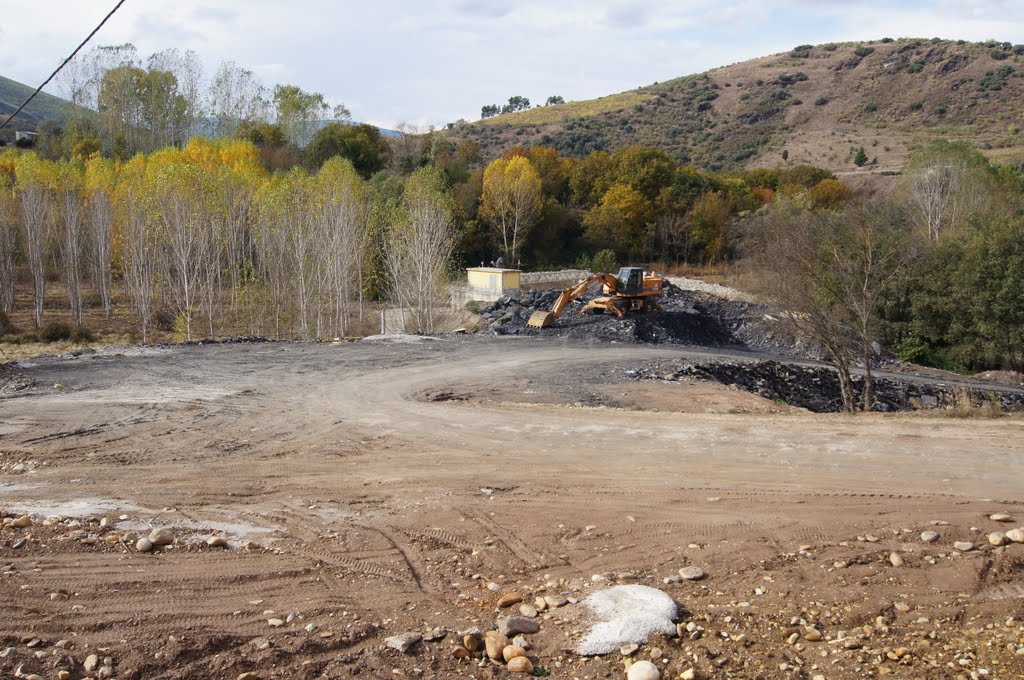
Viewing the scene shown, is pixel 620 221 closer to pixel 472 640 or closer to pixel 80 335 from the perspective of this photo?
pixel 80 335

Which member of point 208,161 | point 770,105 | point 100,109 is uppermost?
point 770,105

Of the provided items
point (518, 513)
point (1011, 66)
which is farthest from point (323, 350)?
point (1011, 66)

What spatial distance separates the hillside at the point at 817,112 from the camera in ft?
279

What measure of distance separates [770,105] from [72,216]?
A: 8896 centimetres

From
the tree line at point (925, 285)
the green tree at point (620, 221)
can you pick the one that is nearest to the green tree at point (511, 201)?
the green tree at point (620, 221)

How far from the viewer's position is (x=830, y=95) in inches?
4013

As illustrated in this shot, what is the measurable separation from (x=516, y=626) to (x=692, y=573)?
1.87 metres

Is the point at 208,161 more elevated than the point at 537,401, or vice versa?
the point at 208,161

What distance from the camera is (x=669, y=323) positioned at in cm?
3059

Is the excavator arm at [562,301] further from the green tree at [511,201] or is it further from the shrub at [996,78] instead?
the shrub at [996,78]

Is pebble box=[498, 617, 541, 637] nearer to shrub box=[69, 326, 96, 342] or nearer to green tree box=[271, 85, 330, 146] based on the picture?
shrub box=[69, 326, 96, 342]

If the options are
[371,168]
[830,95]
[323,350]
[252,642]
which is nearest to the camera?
[252,642]

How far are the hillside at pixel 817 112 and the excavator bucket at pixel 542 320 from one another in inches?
2446

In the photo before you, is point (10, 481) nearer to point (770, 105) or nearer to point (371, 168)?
point (371, 168)
